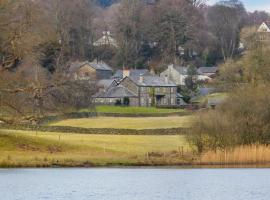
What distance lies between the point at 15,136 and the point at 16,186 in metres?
26.0

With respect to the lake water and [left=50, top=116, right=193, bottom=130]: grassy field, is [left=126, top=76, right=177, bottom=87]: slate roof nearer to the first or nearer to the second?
[left=50, top=116, right=193, bottom=130]: grassy field

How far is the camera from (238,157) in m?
61.5

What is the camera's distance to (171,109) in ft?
420

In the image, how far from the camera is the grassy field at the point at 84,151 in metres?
61.2

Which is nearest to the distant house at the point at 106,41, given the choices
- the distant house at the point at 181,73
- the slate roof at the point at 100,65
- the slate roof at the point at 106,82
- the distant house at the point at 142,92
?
the slate roof at the point at 100,65

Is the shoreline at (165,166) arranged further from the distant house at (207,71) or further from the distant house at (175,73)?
the distant house at (207,71)

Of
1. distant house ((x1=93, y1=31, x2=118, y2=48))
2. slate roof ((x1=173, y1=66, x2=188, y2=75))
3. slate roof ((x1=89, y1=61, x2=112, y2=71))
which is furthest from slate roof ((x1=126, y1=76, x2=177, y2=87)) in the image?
distant house ((x1=93, y1=31, x2=118, y2=48))

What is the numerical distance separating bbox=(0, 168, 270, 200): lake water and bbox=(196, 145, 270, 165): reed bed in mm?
5043

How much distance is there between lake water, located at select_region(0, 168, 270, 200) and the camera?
40.9 metres

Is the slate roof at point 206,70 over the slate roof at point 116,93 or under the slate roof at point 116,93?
over

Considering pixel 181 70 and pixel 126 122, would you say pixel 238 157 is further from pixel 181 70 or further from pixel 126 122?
pixel 181 70

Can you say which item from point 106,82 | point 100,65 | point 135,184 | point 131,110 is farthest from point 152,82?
point 135,184

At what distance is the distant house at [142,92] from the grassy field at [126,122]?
23.2m

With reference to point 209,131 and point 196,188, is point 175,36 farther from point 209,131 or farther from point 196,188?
point 196,188
